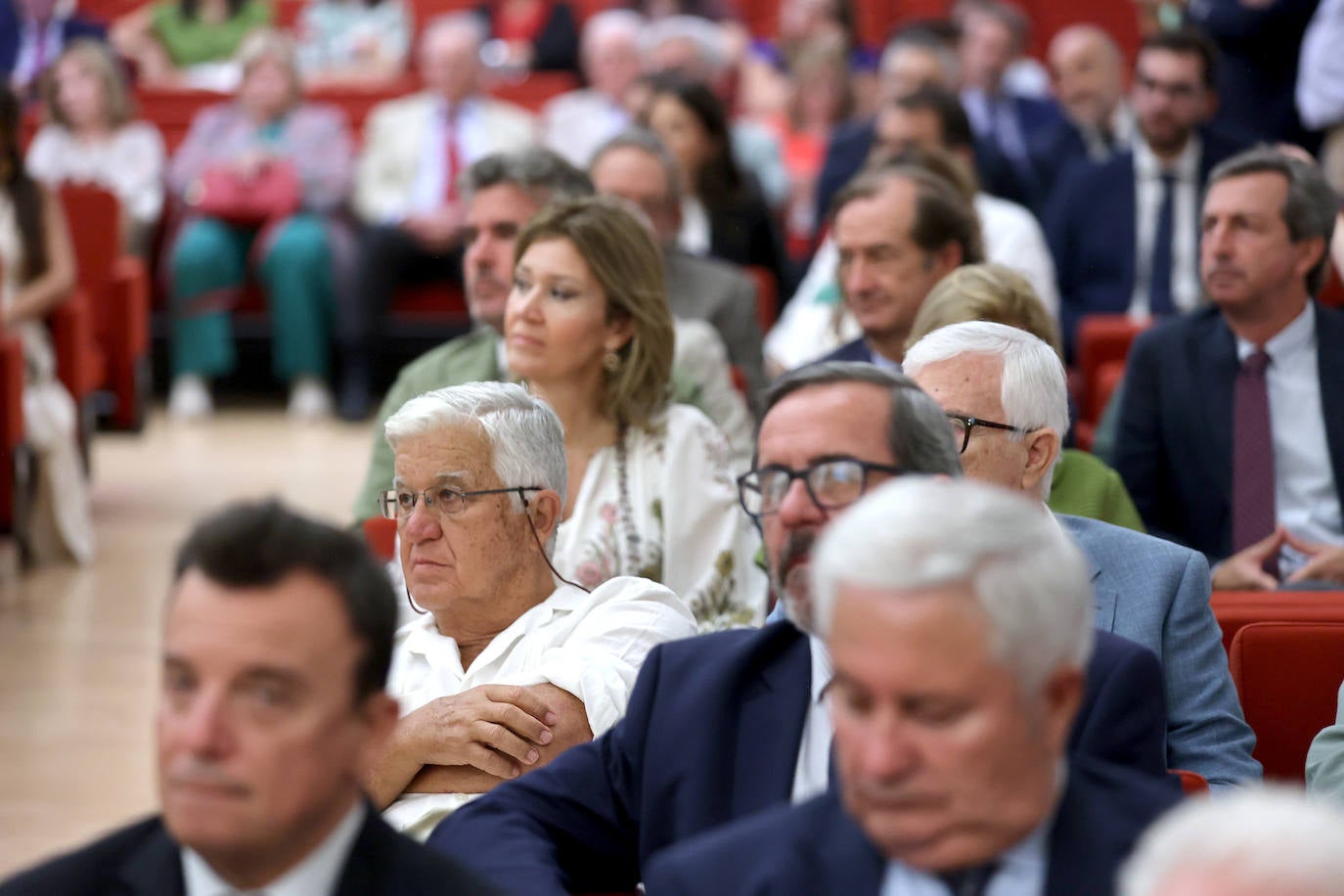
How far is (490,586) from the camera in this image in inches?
94.0

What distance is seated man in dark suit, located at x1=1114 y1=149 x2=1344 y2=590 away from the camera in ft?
11.8

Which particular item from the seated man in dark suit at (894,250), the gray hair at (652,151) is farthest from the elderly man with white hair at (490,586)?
the gray hair at (652,151)

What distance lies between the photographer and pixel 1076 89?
716 centimetres

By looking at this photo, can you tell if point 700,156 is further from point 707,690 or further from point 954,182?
point 707,690

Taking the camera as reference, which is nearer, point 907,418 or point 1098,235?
point 907,418

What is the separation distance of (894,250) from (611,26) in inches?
186

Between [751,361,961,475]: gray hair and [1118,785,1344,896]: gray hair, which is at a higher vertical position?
[751,361,961,475]: gray hair

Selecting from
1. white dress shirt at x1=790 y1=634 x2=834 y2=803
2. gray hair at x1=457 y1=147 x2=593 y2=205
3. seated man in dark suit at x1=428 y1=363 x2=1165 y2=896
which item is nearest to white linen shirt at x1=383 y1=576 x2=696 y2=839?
seated man in dark suit at x1=428 y1=363 x2=1165 y2=896

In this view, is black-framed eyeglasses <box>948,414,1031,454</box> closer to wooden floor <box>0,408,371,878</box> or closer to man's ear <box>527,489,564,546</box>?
man's ear <box>527,489,564,546</box>

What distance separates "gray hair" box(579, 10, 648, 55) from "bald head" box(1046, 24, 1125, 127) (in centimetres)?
201

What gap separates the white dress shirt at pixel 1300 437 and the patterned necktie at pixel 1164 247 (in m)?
1.91

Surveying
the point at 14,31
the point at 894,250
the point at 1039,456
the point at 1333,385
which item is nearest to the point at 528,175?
the point at 894,250

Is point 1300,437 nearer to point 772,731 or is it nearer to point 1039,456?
point 1039,456

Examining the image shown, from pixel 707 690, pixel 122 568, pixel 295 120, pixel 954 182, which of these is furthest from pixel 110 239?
pixel 707 690
